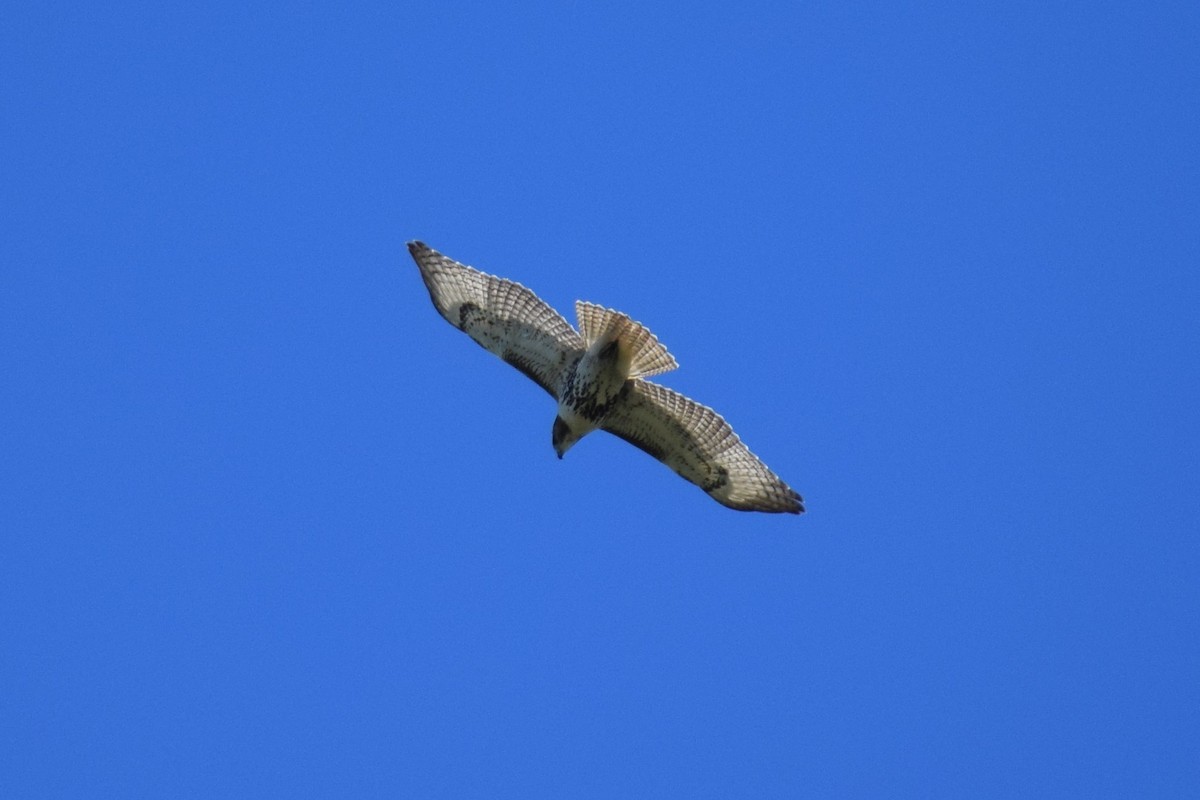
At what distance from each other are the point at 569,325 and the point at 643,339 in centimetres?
72

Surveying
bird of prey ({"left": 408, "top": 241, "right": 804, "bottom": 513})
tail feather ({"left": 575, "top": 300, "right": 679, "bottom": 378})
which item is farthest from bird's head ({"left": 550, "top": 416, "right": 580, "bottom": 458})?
tail feather ({"left": 575, "top": 300, "right": 679, "bottom": 378})

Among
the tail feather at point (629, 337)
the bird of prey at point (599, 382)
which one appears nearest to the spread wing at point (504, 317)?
the bird of prey at point (599, 382)

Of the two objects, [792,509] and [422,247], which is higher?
[422,247]

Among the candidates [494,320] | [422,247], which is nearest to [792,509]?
[494,320]

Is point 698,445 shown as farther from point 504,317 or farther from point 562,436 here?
point 504,317

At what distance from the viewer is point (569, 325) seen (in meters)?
12.1

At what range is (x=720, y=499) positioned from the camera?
40.7ft

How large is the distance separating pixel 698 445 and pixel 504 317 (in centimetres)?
184

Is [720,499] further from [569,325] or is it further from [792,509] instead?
[569,325]

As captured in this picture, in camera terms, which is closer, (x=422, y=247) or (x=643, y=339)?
(x=643, y=339)

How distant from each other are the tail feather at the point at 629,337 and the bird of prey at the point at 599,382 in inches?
0.4

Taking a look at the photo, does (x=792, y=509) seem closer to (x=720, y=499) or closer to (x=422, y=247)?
(x=720, y=499)

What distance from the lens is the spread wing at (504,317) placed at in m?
12.1

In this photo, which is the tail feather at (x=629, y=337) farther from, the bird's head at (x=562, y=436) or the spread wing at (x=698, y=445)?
the bird's head at (x=562, y=436)
